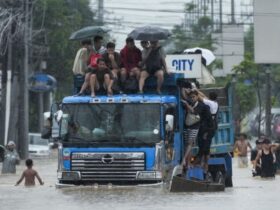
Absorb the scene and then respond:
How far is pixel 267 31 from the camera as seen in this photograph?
1850 inches

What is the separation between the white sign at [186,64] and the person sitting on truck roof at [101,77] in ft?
6.60

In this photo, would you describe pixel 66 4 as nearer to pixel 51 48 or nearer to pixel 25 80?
pixel 51 48

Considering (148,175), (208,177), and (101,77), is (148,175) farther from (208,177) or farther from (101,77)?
(208,177)

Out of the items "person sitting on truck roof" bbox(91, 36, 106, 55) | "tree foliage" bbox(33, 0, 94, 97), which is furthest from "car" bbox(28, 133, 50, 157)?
"person sitting on truck roof" bbox(91, 36, 106, 55)

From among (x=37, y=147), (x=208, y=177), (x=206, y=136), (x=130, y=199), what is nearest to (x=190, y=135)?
(x=206, y=136)

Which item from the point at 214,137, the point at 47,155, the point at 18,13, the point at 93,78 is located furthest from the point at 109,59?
the point at 47,155

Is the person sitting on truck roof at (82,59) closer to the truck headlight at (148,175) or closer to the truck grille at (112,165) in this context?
the truck grille at (112,165)

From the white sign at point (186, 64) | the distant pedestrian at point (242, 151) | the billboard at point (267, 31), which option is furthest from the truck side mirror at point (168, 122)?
the billboard at point (267, 31)

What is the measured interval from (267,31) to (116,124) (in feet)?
87.7

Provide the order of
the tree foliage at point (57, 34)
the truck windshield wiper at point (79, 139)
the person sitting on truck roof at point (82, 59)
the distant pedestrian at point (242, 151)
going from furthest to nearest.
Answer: the tree foliage at point (57, 34), the distant pedestrian at point (242, 151), the person sitting on truck roof at point (82, 59), the truck windshield wiper at point (79, 139)

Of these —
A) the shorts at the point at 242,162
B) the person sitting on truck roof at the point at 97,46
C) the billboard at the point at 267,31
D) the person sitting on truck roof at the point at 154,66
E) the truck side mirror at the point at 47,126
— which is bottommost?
the shorts at the point at 242,162

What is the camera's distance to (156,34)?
74.1ft

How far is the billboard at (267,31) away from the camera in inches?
1832

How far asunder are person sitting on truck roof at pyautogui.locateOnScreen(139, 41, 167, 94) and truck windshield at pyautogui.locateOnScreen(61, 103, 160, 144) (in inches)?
34.8
